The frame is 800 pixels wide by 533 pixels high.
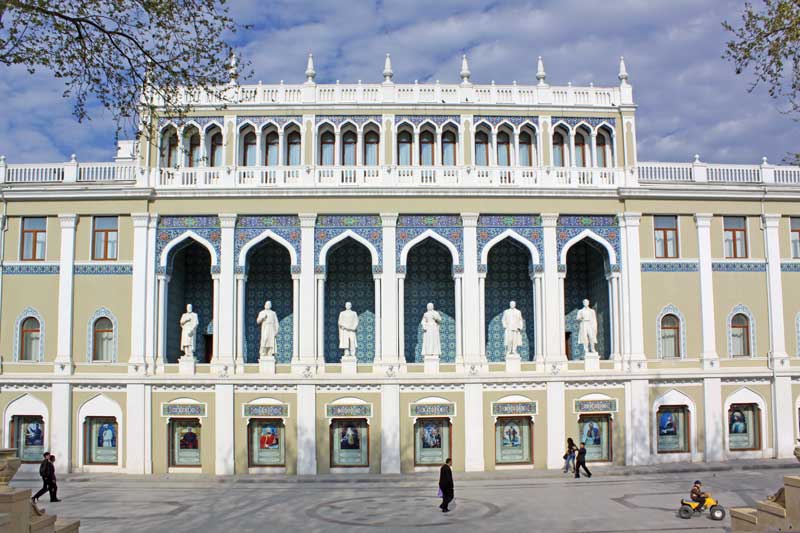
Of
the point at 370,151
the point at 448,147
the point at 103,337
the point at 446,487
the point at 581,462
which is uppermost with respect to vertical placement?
the point at 448,147

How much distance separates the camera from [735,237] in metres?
28.4

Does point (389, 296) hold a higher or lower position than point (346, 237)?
lower

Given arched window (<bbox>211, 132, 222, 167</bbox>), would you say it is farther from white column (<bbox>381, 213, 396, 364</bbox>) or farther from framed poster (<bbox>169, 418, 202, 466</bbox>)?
framed poster (<bbox>169, 418, 202, 466</bbox>)

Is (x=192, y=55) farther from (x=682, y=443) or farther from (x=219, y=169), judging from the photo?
(x=682, y=443)

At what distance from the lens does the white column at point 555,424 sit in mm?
26281

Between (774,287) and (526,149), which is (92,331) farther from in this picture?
(774,287)

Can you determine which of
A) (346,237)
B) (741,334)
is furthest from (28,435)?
(741,334)

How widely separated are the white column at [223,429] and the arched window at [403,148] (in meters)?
Answer: 9.85

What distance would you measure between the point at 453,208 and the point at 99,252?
1217 centimetres

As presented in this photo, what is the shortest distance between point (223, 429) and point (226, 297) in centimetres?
432

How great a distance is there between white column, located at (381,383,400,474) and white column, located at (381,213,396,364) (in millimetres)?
1046

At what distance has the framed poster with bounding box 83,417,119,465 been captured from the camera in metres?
26.5

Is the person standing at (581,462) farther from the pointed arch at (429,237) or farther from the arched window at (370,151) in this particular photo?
the arched window at (370,151)

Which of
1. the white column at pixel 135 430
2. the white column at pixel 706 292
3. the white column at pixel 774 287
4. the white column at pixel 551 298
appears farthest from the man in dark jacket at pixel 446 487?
the white column at pixel 774 287
